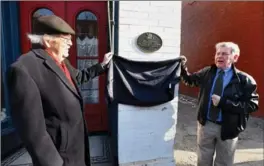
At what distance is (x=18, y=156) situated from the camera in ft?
11.3

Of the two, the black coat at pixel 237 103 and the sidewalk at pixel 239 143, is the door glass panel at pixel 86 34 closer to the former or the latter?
the sidewalk at pixel 239 143

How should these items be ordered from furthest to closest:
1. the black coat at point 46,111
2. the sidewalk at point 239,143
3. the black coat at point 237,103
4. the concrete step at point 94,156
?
1. the sidewalk at point 239,143
2. the concrete step at point 94,156
3. the black coat at point 237,103
4. the black coat at point 46,111

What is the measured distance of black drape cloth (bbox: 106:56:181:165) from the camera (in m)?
2.80

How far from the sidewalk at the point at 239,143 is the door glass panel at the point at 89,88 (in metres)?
1.59

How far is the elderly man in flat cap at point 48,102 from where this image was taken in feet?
4.87

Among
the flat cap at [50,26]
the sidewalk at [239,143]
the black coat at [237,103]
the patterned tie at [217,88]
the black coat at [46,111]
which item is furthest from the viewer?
the sidewalk at [239,143]

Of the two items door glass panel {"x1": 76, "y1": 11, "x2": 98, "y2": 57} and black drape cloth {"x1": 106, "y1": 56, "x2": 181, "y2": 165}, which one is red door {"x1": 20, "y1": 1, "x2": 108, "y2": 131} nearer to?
door glass panel {"x1": 76, "y1": 11, "x2": 98, "y2": 57}

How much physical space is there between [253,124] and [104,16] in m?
3.95

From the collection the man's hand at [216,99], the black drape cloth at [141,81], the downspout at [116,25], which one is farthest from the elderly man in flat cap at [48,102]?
the man's hand at [216,99]

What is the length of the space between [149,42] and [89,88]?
1.54 metres

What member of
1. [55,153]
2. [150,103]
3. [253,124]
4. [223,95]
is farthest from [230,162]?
[253,124]

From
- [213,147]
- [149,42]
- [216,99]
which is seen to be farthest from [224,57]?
[213,147]

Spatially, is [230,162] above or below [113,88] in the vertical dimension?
below

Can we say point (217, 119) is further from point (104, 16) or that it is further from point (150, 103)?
point (104, 16)
